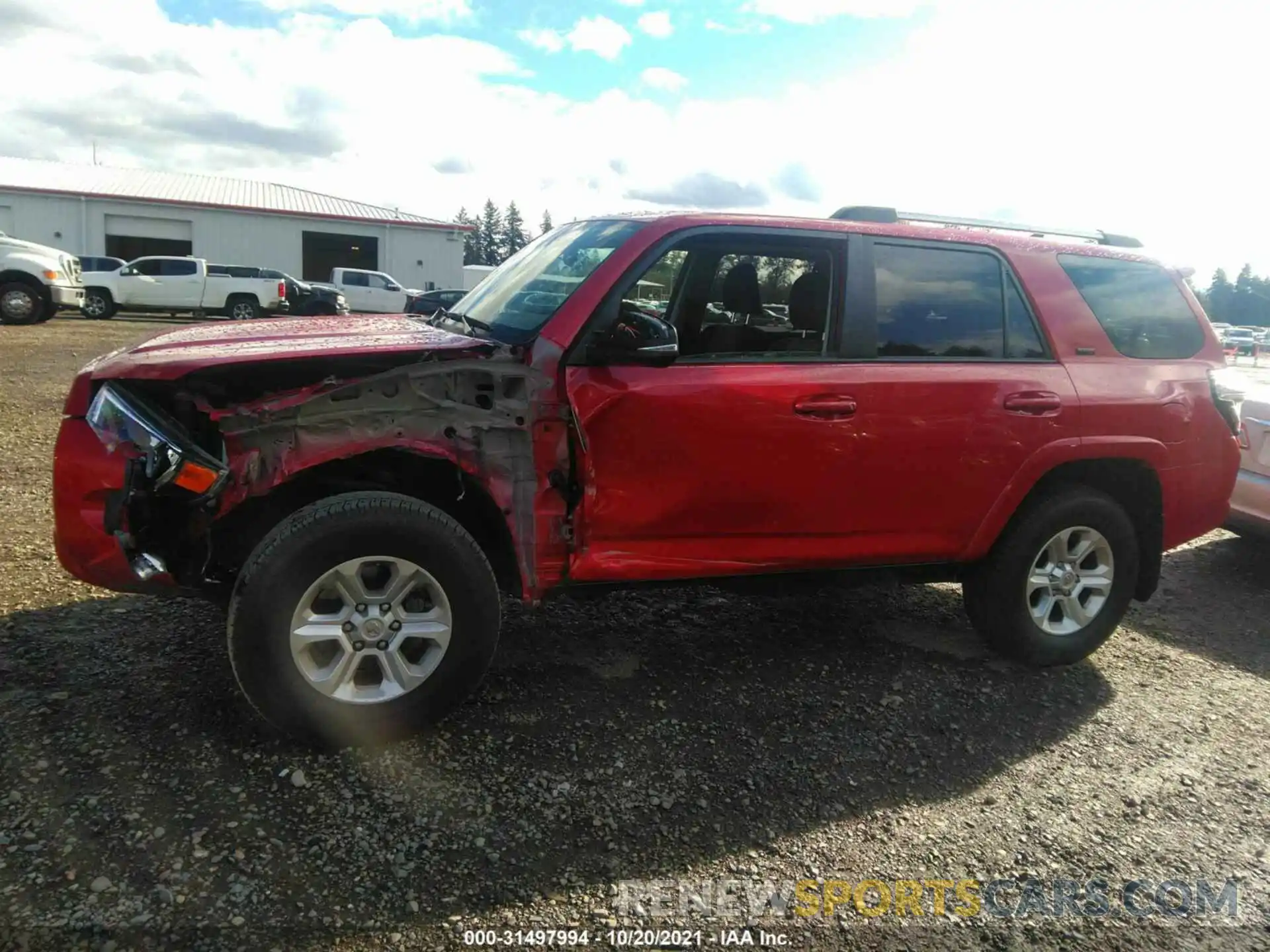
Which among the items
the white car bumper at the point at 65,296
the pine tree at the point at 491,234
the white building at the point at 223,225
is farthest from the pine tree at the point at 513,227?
the white car bumper at the point at 65,296

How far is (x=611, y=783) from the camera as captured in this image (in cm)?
299

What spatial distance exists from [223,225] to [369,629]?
35.2 metres

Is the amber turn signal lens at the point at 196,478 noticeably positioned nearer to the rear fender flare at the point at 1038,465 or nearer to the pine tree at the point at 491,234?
the rear fender flare at the point at 1038,465

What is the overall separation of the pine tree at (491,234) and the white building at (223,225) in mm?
58886

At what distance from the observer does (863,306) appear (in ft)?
12.0

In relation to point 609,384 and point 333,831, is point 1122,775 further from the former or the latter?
point 333,831

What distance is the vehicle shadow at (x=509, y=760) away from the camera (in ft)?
8.02

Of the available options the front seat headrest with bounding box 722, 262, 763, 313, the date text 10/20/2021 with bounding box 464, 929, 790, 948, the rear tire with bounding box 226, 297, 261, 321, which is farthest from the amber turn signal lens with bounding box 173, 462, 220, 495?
the rear tire with bounding box 226, 297, 261, 321

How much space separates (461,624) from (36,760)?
137 cm

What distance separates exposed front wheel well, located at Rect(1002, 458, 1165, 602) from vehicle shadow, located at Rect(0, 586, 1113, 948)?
23.1 inches

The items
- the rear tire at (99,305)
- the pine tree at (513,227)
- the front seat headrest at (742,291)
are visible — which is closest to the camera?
the front seat headrest at (742,291)

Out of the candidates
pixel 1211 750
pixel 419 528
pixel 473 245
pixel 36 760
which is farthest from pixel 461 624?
pixel 473 245

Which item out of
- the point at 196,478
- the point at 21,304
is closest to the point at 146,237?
Result: the point at 21,304

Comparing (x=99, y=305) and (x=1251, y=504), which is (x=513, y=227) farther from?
(x=1251, y=504)
